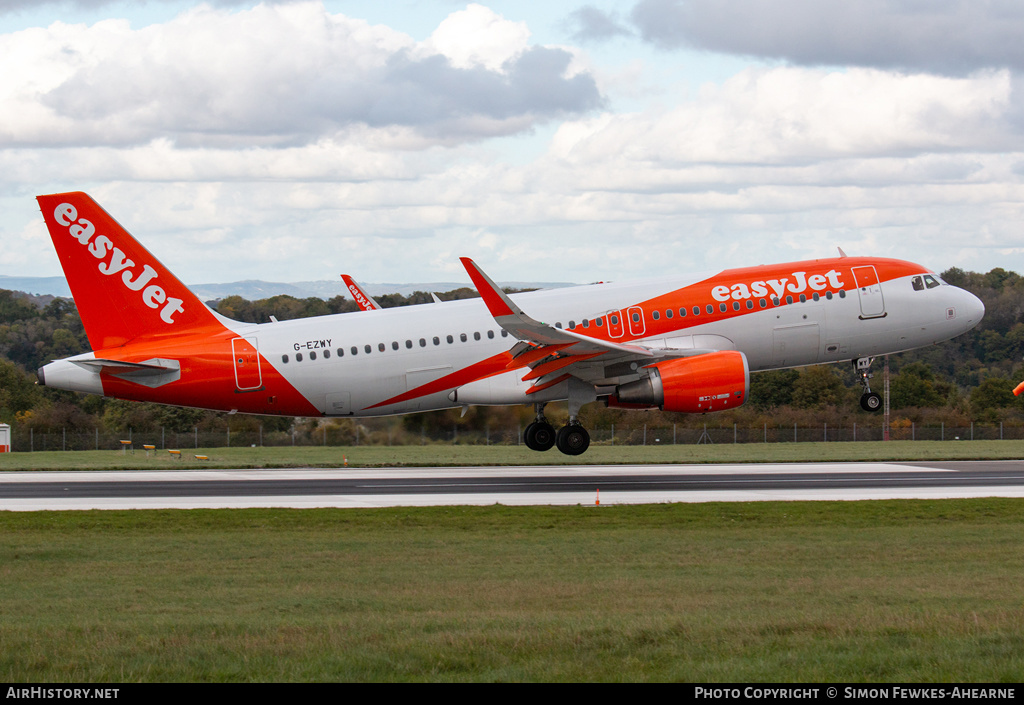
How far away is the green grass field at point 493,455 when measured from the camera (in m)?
53.7

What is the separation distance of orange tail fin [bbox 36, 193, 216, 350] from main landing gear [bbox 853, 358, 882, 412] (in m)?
24.7

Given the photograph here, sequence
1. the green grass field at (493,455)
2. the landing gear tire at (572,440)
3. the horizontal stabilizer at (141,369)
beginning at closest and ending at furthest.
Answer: the horizontal stabilizer at (141,369) < the landing gear tire at (572,440) < the green grass field at (493,455)

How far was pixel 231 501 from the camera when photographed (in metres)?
35.3

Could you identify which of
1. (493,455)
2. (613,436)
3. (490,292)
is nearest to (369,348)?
(490,292)

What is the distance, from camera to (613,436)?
68.1m

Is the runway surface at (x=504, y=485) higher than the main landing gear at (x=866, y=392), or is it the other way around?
the main landing gear at (x=866, y=392)

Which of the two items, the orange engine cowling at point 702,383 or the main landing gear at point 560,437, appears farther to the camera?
the main landing gear at point 560,437

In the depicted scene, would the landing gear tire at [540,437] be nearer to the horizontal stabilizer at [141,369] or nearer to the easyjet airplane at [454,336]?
the easyjet airplane at [454,336]

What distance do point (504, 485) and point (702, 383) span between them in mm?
7806

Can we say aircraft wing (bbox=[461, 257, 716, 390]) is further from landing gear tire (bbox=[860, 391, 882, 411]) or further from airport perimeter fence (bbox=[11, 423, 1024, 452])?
airport perimeter fence (bbox=[11, 423, 1024, 452])

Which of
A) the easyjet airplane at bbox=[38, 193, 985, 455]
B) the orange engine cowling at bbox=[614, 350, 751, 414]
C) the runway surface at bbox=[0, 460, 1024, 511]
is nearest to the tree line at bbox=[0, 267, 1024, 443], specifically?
the runway surface at bbox=[0, 460, 1024, 511]

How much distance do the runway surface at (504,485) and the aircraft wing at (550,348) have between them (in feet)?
13.2

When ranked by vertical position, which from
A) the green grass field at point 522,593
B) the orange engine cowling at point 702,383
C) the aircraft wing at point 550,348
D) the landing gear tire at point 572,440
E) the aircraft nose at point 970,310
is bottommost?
the green grass field at point 522,593

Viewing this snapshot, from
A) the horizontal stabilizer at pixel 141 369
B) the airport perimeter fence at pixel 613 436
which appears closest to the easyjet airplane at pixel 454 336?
the horizontal stabilizer at pixel 141 369
